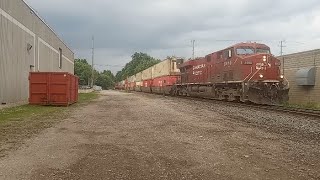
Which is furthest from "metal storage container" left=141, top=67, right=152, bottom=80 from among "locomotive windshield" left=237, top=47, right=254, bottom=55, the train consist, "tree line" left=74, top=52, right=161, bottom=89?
"tree line" left=74, top=52, right=161, bottom=89

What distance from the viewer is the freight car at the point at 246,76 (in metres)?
21.1

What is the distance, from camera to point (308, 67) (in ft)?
84.9

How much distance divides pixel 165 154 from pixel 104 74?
177 m

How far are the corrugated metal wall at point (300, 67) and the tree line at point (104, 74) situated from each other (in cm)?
10093

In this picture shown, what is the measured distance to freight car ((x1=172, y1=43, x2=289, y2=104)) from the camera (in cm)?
2114

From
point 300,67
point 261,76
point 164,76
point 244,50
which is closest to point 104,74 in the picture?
point 164,76

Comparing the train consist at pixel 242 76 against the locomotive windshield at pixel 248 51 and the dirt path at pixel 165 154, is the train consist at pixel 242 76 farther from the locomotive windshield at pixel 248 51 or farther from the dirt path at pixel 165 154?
the dirt path at pixel 165 154

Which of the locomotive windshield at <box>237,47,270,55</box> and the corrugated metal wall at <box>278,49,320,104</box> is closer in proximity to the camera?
the locomotive windshield at <box>237,47,270,55</box>

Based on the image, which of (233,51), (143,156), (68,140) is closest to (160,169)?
(143,156)

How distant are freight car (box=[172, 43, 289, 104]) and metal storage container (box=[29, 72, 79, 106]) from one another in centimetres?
992

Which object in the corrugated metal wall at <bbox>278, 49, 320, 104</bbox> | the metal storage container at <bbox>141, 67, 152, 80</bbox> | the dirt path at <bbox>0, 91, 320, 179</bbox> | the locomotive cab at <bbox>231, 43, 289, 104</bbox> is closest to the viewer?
the dirt path at <bbox>0, 91, 320, 179</bbox>

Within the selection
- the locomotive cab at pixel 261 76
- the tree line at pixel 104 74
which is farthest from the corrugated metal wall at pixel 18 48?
the tree line at pixel 104 74

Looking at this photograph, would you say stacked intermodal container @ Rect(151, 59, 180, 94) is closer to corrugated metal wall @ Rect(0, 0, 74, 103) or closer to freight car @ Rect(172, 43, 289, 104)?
freight car @ Rect(172, 43, 289, 104)

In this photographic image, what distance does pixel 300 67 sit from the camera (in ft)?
88.5
